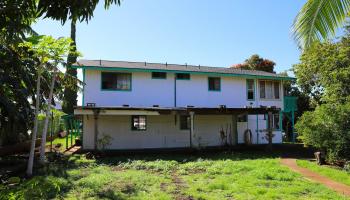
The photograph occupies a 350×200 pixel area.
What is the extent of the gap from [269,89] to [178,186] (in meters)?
17.5

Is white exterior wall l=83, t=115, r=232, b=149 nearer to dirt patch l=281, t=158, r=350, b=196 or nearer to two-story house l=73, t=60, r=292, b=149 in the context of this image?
two-story house l=73, t=60, r=292, b=149

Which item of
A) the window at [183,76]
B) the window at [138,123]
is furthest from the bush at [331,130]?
the window at [138,123]

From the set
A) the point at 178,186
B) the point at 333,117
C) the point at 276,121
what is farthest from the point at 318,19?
the point at 276,121

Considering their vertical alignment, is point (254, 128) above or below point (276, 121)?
below

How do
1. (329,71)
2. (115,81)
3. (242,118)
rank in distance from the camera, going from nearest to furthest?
(115,81) → (329,71) → (242,118)

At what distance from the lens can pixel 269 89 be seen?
83.1 ft

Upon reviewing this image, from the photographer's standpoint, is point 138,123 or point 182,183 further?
point 138,123

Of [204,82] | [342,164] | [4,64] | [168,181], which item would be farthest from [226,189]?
[204,82]

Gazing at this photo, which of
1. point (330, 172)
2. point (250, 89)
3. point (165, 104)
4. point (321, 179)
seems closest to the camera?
point (321, 179)

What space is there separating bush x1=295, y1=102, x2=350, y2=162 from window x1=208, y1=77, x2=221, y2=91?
29.2 ft

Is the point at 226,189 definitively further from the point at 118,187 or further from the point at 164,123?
the point at 164,123

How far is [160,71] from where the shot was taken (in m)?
21.7

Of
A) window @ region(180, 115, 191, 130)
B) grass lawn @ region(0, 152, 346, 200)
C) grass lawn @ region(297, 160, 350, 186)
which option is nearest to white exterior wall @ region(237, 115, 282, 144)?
window @ region(180, 115, 191, 130)

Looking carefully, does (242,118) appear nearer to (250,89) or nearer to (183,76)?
(250,89)
